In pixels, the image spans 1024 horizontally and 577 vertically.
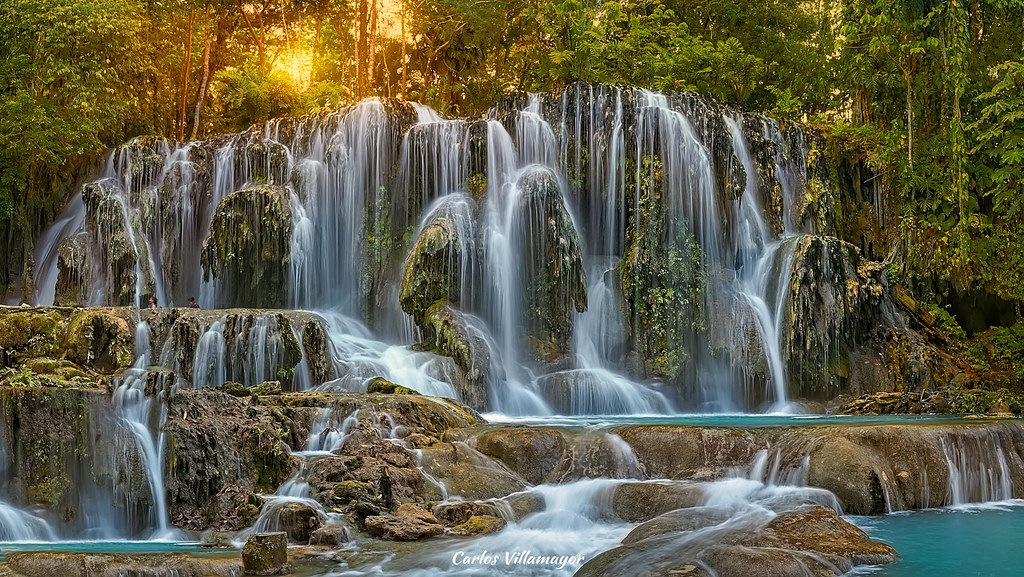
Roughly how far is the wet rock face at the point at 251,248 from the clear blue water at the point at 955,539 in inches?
534

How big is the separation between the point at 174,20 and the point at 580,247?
17.2 meters

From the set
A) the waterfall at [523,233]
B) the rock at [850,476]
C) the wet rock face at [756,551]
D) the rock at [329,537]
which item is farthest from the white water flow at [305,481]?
the rock at [850,476]

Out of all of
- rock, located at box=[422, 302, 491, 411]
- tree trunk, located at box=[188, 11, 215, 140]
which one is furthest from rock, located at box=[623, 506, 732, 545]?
tree trunk, located at box=[188, 11, 215, 140]

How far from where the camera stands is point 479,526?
9602 millimetres

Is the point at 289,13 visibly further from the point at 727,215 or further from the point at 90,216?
the point at 727,215

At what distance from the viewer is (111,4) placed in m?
22.8

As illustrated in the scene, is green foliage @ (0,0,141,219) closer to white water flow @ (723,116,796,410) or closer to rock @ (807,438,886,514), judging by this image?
white water flow @ (723,116,796,410)

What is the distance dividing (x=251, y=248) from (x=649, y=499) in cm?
1222

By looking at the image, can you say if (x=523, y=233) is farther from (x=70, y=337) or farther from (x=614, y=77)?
(x=70, y=337)

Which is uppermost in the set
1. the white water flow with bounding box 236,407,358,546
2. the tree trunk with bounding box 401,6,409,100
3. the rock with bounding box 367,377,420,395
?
the tree trunk with bounding box 401,6,409,100

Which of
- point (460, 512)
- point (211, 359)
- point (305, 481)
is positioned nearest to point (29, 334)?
point (211, 359)

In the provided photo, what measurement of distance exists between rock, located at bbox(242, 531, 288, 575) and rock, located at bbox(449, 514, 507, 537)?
84.0 inches

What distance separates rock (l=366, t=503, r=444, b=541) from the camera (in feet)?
Result: 30.5

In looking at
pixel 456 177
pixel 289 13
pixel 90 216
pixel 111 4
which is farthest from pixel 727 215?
pixel 289 13
